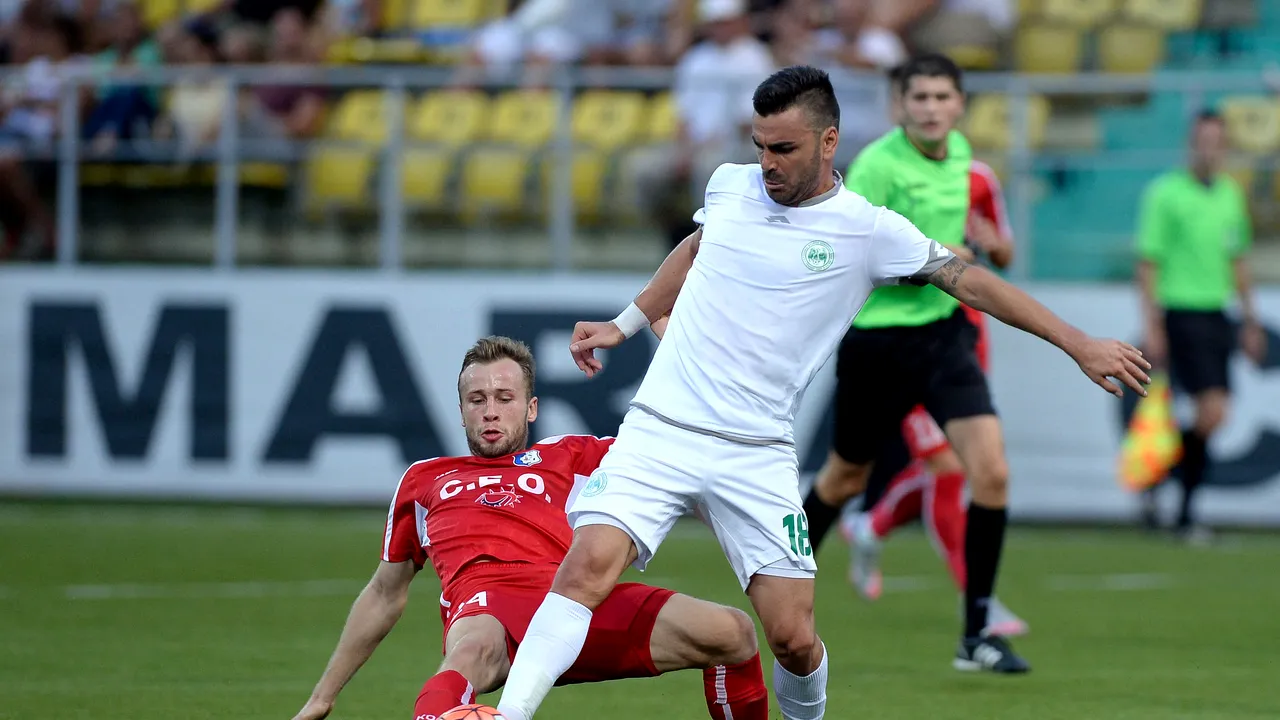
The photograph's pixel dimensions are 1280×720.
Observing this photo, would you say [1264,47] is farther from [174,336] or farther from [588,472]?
[588,472]

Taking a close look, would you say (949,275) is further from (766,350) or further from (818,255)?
(766,350)

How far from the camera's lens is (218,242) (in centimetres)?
1405

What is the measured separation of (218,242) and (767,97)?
Result: 974 centimetres

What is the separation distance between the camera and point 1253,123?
42.7 feet

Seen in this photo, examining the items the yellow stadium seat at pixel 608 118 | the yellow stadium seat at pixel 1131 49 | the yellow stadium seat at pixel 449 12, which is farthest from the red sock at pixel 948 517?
the yellow stadium seat at pixel 449 12

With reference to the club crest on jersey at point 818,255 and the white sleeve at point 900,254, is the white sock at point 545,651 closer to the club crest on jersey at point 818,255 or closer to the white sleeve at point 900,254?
the club crest on jersey at point 818,255

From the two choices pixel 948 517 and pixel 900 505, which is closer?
pixel 948 517

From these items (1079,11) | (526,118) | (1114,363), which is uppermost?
(1079,11)

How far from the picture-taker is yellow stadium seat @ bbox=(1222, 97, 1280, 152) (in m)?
12.9

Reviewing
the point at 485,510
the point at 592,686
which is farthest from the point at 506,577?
the point at 592,686

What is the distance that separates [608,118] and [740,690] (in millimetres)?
8898

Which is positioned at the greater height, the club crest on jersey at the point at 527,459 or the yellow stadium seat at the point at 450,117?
the yellow stadium seat at the point at 450,117

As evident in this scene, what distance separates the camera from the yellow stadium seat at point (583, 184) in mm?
13672

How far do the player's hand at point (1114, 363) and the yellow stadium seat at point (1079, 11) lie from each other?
10.6 m
